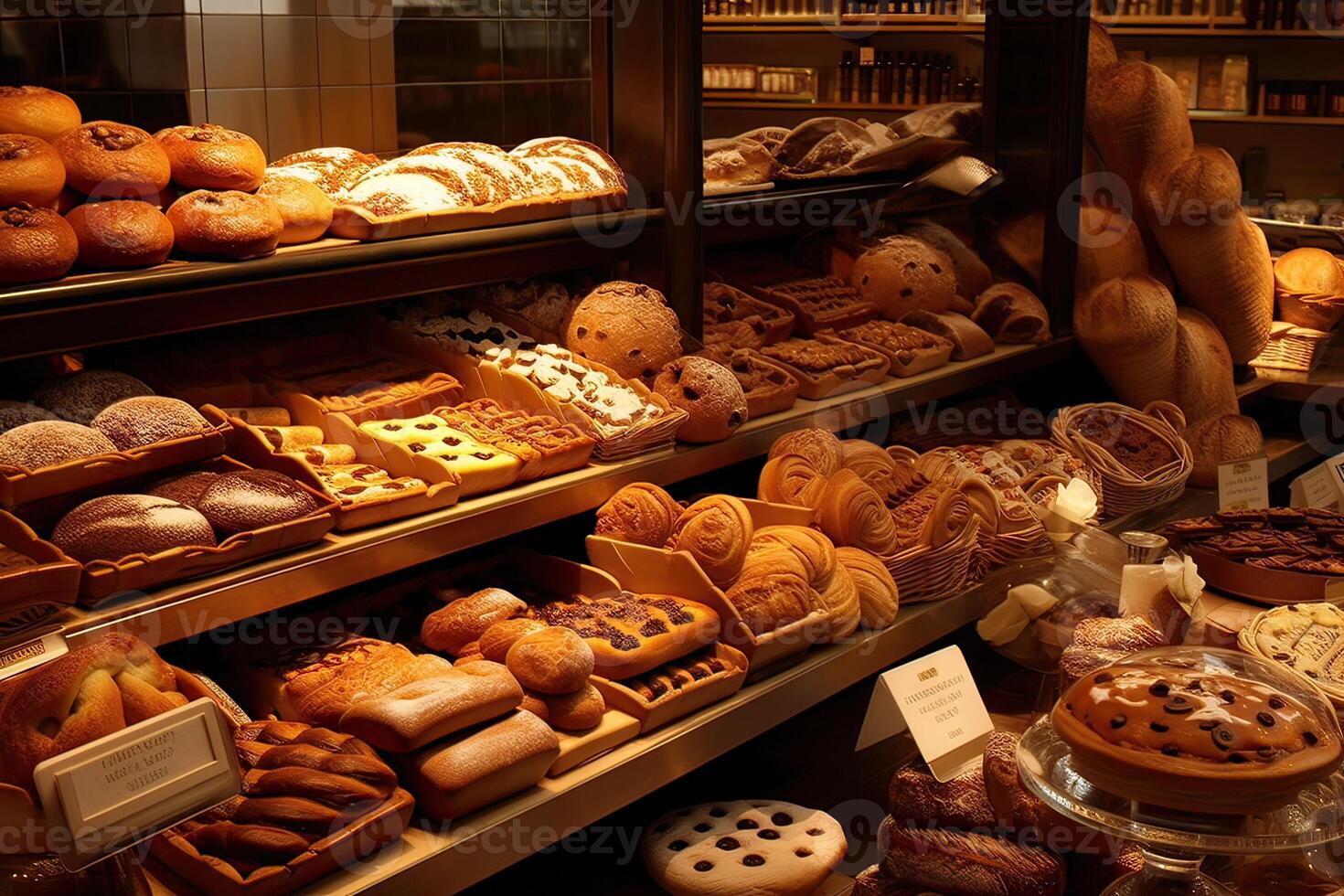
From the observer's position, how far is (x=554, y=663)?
1.96 meters

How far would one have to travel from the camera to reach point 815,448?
2672mm

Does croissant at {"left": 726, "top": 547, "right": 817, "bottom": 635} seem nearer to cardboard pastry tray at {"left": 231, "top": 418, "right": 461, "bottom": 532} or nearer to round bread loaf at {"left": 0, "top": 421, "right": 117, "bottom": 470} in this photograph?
cardboard pastry tray at {"left": 231, "top": 418, "right": 461, "bottom": 532}

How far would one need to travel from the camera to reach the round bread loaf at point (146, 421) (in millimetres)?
1935

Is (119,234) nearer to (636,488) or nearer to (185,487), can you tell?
(185,487)

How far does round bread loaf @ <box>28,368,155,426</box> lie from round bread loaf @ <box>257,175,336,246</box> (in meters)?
0.35

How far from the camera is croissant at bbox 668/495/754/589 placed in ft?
7.41

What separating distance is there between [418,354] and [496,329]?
6.5 inches

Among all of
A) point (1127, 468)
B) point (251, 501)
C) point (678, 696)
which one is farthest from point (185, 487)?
point (1127, 468)

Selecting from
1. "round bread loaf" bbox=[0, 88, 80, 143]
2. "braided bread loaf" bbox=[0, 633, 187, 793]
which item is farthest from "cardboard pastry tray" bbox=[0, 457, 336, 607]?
"round bread loaf" bbox=[0, 88, 80, 143]

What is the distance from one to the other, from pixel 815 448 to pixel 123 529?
137 centimetres

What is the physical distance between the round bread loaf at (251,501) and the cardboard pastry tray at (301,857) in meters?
0.44

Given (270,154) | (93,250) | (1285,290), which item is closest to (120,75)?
(270,154)

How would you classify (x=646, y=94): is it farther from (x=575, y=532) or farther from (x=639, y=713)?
(x=639, y=713)

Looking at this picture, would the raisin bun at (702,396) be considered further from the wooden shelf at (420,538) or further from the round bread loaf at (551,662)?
the round bread loaf at (551,662)
